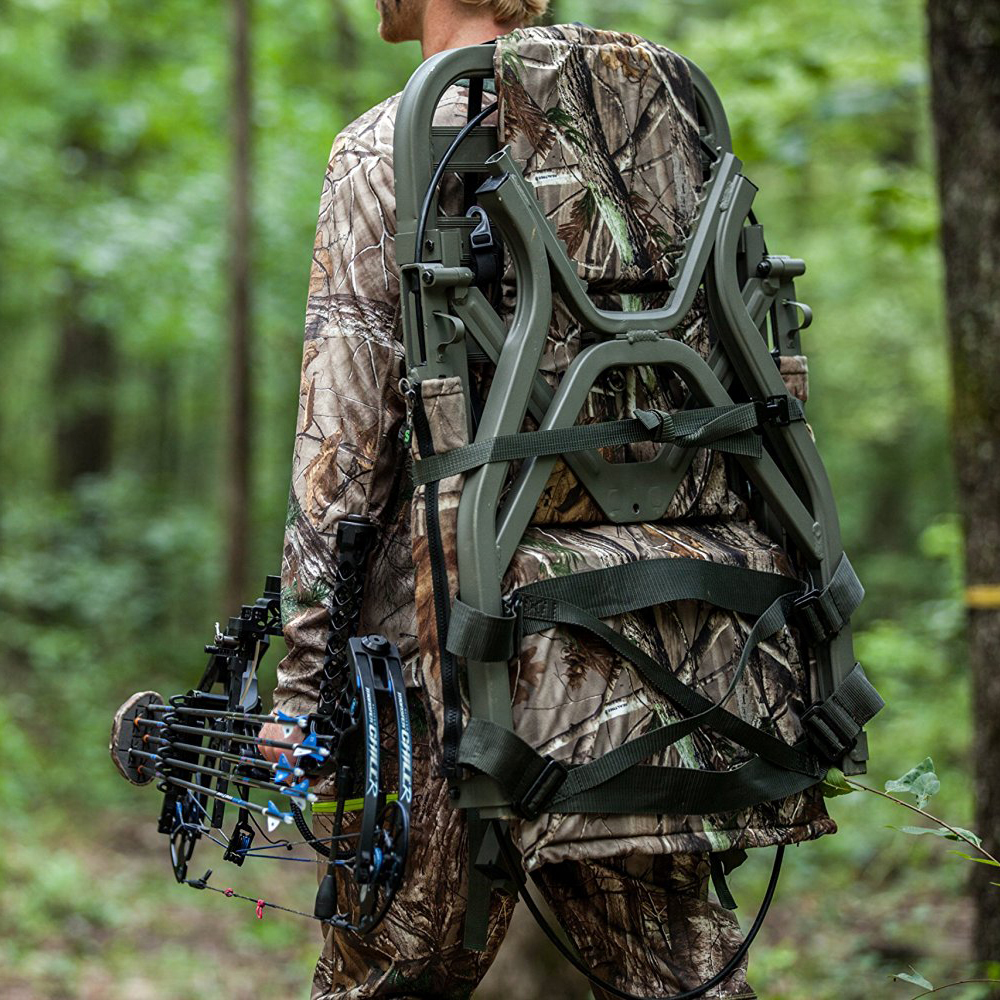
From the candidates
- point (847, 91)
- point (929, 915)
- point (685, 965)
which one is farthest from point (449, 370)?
point (847, 91)

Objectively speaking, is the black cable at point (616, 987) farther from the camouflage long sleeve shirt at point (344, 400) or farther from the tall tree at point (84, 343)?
the tall tree at point (84, 343)

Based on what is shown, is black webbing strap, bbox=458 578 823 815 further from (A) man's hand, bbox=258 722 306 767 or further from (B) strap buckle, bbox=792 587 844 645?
(A) man's hand, bbox=258 722 306 767

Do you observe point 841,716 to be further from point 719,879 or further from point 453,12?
point 453,12

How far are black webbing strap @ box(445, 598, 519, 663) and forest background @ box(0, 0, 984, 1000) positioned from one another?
2.39 meters

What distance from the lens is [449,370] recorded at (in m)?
2.17

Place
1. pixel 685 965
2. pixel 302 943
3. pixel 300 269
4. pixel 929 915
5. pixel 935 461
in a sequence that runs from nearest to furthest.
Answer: pixel 685 965 → pixel 929 915 → pixel 302 943 → pixel 300 269 → pixel 935 461

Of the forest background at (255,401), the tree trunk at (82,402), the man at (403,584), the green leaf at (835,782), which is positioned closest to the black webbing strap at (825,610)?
the green leaf at (835,782)

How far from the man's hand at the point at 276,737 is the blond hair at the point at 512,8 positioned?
1.41m

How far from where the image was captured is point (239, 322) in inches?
362

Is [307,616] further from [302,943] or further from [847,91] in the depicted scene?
[847,91]

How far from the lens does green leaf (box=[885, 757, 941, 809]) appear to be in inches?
89.0

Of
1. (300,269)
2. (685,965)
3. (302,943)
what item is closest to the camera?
(685,965)

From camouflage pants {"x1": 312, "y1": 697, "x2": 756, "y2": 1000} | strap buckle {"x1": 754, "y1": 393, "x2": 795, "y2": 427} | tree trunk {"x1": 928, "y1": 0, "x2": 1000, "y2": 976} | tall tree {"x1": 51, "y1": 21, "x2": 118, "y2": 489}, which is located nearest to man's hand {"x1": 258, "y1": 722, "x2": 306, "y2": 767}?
camouflage pants {"x1": 312, "y1": 697, "x2": 756, "y2": 1000}

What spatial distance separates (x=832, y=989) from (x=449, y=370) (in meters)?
3.96
